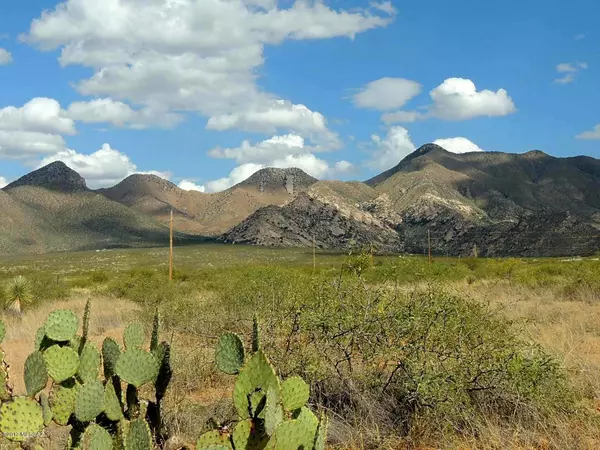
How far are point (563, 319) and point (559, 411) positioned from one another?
28.2 feet

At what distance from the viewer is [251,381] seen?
3195 millimetres

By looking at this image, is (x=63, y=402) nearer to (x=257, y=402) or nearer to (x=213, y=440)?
(x=213, y=440)

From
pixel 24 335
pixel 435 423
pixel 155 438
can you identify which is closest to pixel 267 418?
pixel 155 438

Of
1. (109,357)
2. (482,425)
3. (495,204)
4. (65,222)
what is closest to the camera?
(109,357)

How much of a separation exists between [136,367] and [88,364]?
0.53 metres

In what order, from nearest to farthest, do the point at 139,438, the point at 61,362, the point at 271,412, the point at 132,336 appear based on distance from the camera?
the point at 271,412
the point at 139,438
the point at 61,362
the point at 132,336

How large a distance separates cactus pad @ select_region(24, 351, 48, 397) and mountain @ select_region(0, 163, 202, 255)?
414 feet

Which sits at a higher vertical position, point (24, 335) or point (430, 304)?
point (430, 304)

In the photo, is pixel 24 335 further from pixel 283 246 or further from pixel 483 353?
pixel 283 246

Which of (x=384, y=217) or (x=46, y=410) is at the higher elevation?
(x=384, y=217)

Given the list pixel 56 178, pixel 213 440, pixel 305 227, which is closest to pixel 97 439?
pixel 213 440

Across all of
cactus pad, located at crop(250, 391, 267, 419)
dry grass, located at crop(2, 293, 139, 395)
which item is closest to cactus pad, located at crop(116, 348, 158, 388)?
cactus pad, located at crop(250, 391, 267, 419)

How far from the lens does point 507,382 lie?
19.2 ft

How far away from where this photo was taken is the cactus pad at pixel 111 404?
381cm
